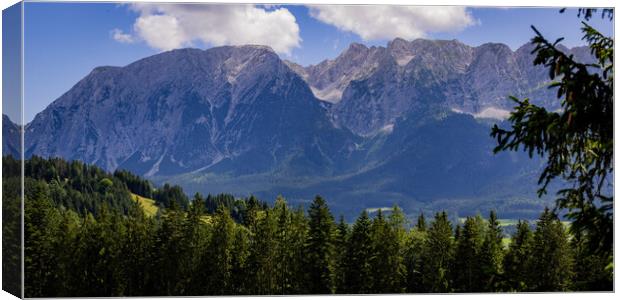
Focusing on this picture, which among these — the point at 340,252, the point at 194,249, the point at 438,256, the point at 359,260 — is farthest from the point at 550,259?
the point at 194,249

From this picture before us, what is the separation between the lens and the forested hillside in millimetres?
27133

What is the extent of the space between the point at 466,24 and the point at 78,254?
75.0ft

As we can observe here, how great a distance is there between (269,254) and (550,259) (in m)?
9.36

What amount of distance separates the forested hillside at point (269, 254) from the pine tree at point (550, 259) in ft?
0.17

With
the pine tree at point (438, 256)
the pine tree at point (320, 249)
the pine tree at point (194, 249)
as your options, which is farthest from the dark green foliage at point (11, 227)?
the pine tree at point (438, 256)

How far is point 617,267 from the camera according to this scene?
2158 cm

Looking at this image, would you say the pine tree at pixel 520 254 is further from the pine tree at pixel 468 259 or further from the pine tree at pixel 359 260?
the pine tree at pixel 359 260

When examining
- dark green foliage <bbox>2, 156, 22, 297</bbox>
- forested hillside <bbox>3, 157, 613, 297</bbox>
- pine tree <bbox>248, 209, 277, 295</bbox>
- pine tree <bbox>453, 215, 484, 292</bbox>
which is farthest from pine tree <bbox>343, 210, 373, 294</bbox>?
dark green foliage <bbox>2, 156, 22, 297</bbox>

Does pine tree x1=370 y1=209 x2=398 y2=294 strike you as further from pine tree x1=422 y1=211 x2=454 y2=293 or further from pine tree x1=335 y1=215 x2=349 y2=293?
pine tree x1=422 y1=211 x2=454 y2=293

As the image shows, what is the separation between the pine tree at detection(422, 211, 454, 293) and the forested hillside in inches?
2.0

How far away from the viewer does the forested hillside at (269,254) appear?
27.1 meters

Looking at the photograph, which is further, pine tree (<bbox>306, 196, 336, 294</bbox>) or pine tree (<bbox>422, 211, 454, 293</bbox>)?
pine tree (<bbox>422, 211, 454, 293</bbox>)

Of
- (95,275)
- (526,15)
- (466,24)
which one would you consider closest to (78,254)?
(95,275)

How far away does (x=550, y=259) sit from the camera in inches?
1249
